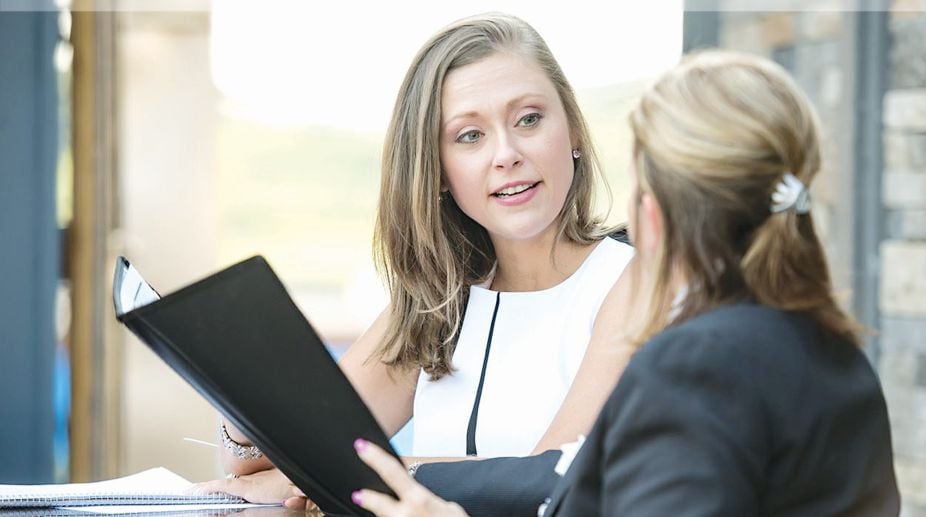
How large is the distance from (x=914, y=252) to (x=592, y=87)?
44.4 inches

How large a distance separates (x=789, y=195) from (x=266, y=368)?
544mm

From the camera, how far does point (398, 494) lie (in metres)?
1.25

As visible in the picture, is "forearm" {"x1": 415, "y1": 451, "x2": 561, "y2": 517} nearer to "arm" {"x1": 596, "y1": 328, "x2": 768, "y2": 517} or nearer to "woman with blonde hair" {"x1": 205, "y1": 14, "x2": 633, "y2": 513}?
"woman with blonde hair" {"x1": 205, "y1": 14, "x2": 633, "y2": 513}

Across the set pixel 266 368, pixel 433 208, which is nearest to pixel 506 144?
pixel 433 208

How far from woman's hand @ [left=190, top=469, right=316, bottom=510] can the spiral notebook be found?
0.01 metres

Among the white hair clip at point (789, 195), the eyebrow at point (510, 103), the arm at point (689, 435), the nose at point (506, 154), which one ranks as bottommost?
the arm at point (689, 435)

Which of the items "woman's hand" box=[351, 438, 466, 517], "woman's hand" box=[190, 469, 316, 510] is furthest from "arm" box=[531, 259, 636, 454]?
"woman's hand" box=[351, 438, 466, 517]

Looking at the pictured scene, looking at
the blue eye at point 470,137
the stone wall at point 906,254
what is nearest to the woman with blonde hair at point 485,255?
the blue eye at point 470,137

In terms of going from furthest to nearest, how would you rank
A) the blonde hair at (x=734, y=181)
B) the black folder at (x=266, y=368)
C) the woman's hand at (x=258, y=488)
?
the woman's hand at (x=258, y=488), the black folder at (x=266, y=368), the blonde hair at (x=734, y=181)

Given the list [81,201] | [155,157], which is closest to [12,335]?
[81,201]

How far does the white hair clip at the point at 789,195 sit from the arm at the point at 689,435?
156 millimetres

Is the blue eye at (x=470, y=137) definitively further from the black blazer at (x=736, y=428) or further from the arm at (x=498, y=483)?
the black blazer at (x=736, y=428)

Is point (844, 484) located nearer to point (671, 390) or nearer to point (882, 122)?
point (671, 390)

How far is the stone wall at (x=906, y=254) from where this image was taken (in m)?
3.13
